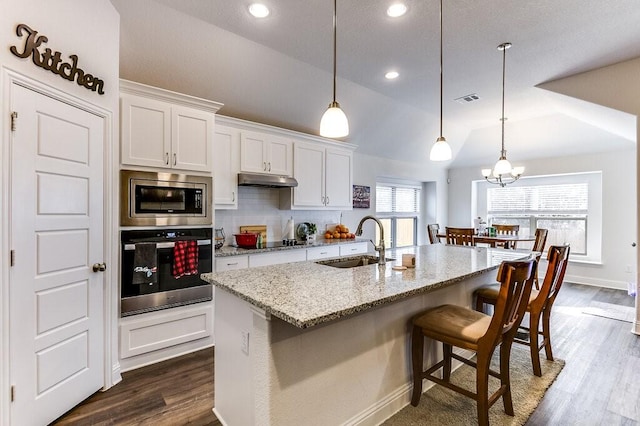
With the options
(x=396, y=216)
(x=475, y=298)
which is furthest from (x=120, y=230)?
(x=396, y=216)

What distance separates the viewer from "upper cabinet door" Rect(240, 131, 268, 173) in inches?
143

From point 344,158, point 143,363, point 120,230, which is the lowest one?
point 143,363

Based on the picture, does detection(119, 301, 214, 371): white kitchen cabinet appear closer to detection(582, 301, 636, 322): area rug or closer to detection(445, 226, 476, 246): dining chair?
detection(445, 226, 476, 246): dining chair

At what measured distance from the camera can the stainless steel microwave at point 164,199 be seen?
2561 millimetres

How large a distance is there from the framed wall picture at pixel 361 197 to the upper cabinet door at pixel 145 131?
3.21 metres

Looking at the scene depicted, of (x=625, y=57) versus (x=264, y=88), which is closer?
(x=625, y=57)

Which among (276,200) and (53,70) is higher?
(53,70)

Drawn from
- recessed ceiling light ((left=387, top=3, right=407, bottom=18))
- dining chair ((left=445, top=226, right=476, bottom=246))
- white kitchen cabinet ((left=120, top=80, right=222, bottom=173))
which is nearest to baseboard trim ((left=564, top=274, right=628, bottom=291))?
dining chair ((left=445, top=226, right=476, bottom=246))

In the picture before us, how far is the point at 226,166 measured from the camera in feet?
11.4

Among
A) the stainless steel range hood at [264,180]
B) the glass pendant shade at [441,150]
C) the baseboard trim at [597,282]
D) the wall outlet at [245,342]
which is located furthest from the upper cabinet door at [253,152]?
the baseboard trim at [597,282]

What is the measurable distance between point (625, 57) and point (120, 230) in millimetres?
5195

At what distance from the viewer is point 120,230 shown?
8.22ft

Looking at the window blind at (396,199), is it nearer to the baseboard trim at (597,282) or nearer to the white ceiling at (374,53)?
the white ceiling at (374,53)

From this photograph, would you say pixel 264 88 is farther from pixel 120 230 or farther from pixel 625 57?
pixel 625 57
